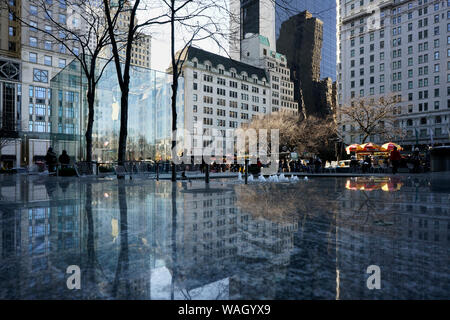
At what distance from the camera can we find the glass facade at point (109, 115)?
20656mm

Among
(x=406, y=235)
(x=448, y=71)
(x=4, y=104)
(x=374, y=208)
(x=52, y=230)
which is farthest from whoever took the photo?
(x=448, y=71)

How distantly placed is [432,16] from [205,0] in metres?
81.1

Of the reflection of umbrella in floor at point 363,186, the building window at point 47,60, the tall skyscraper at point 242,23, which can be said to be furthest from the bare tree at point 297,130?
the building window at point 47,60

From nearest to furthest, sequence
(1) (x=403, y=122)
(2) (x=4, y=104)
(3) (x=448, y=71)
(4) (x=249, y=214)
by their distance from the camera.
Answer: (4) (x=249, y=214) → (2) (x=4, y=104) → (3) (x=448, y=71) → (1) (x=403, y=122)

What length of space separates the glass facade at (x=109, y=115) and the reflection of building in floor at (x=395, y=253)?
20.2m

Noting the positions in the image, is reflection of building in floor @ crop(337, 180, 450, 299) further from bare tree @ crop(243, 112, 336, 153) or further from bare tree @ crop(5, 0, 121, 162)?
bare tree @ crop(243, 112, 336, 153)

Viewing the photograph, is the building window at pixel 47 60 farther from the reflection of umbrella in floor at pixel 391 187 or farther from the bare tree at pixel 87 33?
the reflection of umbrella in floor at pixel 391 187

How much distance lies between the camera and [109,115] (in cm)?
2175

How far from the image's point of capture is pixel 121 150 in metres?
12.8

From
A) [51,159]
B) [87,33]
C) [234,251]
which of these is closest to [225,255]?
[234,251]

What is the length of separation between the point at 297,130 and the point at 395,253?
44.6 metres

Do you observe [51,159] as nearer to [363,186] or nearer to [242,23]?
[242,23]
